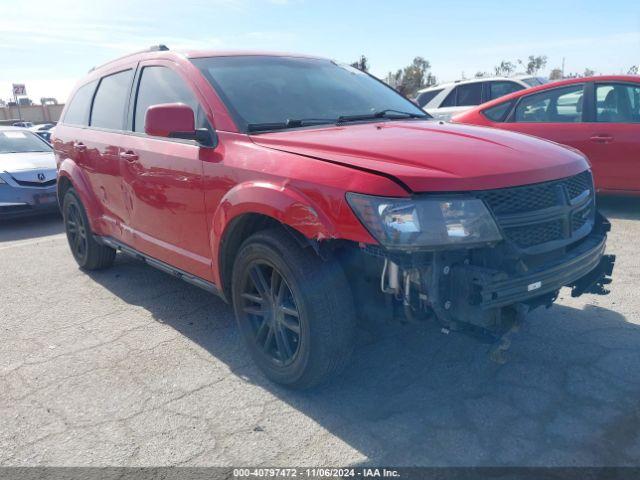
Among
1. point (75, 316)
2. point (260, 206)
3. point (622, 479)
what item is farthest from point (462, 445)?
point (75, 316)

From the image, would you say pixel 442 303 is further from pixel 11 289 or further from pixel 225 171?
pixel 11 289

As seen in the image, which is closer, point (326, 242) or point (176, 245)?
point (326, 242)

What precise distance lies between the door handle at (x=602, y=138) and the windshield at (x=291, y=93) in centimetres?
322

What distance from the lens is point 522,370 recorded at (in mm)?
3195

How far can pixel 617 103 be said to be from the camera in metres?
6.49

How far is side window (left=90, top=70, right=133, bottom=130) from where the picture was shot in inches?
176

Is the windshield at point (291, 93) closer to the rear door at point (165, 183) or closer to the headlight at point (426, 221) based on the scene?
the rear door at point (165, 183)

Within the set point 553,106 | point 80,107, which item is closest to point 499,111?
point 553,106

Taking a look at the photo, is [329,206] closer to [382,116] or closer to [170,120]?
[170,120]

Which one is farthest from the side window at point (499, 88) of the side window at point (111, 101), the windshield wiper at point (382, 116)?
the side window at point (111, 101)

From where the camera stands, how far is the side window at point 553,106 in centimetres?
673

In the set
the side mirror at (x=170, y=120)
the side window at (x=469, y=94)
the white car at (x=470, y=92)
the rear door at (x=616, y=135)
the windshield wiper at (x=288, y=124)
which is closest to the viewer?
the side mirror at (x=170, y=120)

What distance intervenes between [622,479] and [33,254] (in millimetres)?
6170

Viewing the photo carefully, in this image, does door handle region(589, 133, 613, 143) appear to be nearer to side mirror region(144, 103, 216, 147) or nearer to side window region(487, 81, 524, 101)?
side window region(487, 81, 524, 101)
